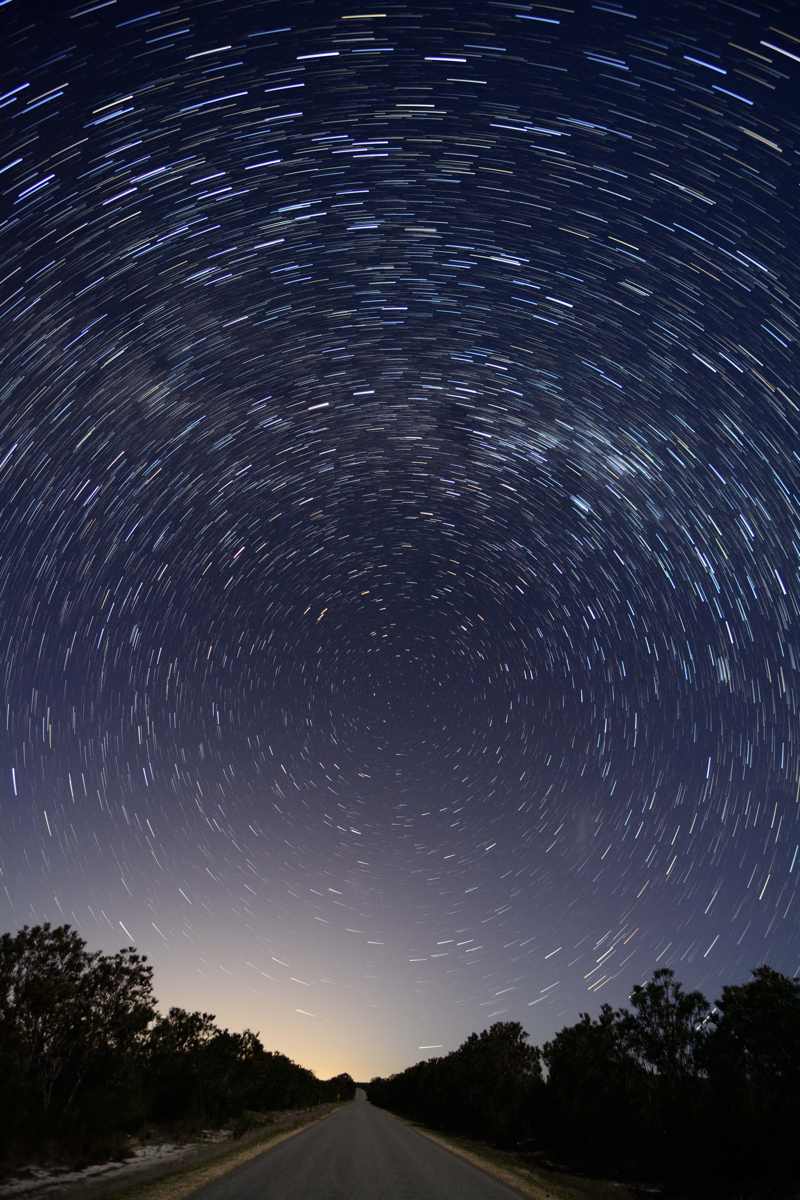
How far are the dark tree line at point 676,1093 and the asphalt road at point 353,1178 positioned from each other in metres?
6.66

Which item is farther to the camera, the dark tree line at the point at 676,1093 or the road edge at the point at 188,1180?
the dark tree line at the point at 676,1093

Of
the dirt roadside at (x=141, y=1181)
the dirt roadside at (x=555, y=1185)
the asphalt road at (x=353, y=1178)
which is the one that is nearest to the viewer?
the dirt roadside at (x=141, y=1181)

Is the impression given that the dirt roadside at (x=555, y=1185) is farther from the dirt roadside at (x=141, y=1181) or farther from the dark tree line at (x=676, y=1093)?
the dirt roadside at (x=141, y=1181)

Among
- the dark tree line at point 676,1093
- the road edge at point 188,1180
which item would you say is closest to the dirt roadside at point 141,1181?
the road edge at point 188,1180

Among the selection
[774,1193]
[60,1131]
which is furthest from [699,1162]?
[60,1131]

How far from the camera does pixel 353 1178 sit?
44.2ft

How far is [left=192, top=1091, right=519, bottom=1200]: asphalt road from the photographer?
36.9 feet

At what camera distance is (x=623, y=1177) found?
18594 millimetres

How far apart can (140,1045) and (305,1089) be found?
78.0m

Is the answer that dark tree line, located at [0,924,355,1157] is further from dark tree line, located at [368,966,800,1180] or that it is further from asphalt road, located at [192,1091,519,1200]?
dark tree line, located at [368,966,800,1180]

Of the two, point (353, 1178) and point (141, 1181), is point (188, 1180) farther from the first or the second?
point (353, 1178)

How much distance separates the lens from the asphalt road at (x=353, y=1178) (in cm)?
1125

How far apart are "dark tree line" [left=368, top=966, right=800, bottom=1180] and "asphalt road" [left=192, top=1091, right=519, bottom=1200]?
21.8 ft

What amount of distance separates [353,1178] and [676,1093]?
560 inches
